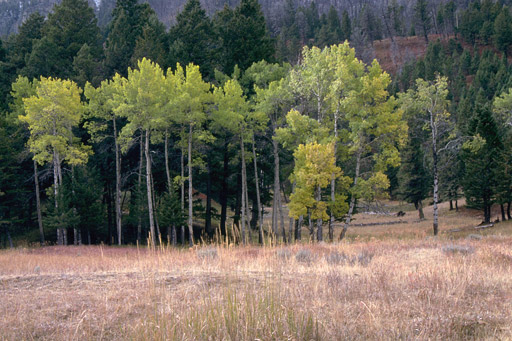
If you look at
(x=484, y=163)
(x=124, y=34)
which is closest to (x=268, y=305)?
(x=484, y=163)

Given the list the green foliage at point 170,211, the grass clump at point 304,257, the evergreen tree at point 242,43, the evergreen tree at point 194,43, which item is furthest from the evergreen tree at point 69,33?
the grass clump at point 304,257

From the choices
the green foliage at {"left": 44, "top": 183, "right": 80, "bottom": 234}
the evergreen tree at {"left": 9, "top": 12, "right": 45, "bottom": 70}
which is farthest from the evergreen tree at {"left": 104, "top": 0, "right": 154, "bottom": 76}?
the green foliage at {"left": 44, "top": 183, "right": 80, "bottom": 234}

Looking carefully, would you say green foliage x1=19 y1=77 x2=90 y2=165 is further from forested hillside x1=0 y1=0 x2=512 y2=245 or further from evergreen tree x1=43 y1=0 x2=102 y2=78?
evergreen tree x1=43 y1=0 x2=102 y2=78

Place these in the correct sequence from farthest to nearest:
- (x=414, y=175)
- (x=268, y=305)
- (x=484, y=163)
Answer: (x=414, y=175) → (x=484, y=163) → (x=268, y=305)

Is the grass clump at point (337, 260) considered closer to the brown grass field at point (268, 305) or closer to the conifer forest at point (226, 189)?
the conifer forest at point (226, 189)

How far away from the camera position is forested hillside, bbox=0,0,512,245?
69.3ft

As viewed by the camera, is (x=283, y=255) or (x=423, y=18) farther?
(x=423, y=18)

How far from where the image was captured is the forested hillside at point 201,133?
69.3 feet

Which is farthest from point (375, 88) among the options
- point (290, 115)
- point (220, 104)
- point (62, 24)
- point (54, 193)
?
point (62, 24)

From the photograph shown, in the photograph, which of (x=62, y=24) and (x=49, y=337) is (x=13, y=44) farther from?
(x=49, y=337)

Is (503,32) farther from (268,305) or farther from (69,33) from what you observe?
(268,305)

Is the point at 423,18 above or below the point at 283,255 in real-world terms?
above

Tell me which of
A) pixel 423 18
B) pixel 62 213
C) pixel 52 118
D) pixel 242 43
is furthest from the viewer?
pixel 423 18

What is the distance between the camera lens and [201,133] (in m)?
23.0
